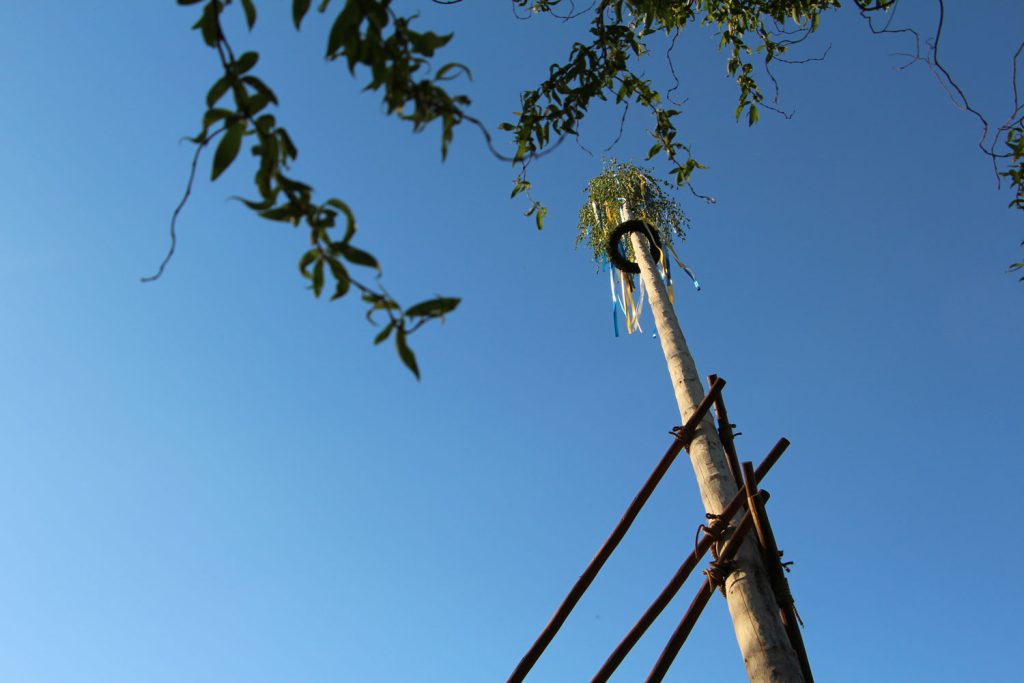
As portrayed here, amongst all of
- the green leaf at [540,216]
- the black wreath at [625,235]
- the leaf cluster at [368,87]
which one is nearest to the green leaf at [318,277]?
the leaf cluster at [368,87]

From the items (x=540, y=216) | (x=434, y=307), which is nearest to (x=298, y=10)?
(x=434, y=307)

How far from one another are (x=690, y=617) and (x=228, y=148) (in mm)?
2618

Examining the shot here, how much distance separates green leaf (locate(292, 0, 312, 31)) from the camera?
3.86 feet

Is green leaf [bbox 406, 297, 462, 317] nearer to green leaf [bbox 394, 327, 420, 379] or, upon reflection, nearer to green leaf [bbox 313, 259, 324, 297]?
green leaf [bbox 394, 327, 420, 379]

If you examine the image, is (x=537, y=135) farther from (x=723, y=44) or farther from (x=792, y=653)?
(x=792, y=653)

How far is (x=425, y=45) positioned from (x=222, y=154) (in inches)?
15.0

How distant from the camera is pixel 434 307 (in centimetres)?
113

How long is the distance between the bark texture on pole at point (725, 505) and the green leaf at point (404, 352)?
2047 millimetres

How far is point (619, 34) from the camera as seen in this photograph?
3.04 metres

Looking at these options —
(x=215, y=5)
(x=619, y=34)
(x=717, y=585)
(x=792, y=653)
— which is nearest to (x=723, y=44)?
(x=619, y=34)

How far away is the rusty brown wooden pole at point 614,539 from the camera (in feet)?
11.2

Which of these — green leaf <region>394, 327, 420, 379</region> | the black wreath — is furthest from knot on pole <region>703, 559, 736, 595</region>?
the black wreath

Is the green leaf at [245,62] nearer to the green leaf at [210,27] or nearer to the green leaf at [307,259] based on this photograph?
the green leaf at [210,27]

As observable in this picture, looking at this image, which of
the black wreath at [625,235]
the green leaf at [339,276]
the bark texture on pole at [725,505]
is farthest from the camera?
the black wreath at [625,235]
